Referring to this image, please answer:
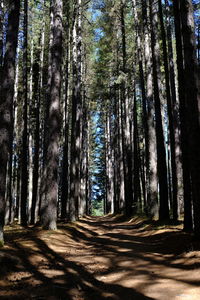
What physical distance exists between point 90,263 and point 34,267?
1.29 m

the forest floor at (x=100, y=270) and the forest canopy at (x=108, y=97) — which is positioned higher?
the forest canopy at (x=108, y=97)

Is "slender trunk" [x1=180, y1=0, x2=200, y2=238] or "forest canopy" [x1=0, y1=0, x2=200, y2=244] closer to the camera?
"slender trunk" [x1=180, y1=0, x2=200, y2=238]

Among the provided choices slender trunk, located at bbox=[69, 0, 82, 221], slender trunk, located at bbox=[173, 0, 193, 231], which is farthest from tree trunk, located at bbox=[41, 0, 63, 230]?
slender trunk, located at bbox=[69, 0, 82, 221]

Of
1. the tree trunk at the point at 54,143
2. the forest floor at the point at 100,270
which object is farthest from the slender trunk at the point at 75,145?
the forest floor at the point at 100,270

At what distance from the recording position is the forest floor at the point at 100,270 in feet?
14.6

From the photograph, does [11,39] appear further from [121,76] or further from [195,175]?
[121,76]

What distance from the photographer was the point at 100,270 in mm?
5945

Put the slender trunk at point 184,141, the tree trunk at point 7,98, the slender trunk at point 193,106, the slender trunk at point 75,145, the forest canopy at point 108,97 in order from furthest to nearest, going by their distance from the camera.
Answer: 1. the slender trunk at point 75,145
2. the slender trunk at point 184,141
3. the forest canopy at point 108,97
4. the slender trunk at point 193,106
5. the tree trunk at point 7,98

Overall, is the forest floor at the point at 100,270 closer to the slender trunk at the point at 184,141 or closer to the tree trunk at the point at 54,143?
the slender trunk at the point at 184,141

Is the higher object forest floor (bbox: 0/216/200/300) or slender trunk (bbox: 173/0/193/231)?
slender trunk (bbox: 173/0/193/231)

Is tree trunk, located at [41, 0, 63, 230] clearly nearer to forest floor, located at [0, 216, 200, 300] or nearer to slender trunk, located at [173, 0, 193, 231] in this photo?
forest floor, located at [0, 216, 200, 300]

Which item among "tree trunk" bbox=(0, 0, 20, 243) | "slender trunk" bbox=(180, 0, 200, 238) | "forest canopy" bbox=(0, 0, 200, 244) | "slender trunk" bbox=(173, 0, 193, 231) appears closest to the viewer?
"tree trunk" bbox=(0, 0, 20, 243)

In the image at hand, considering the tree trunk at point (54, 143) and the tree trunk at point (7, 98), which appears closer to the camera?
the tree trunk at point (7, 98)

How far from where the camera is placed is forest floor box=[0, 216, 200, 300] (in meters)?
4.46
